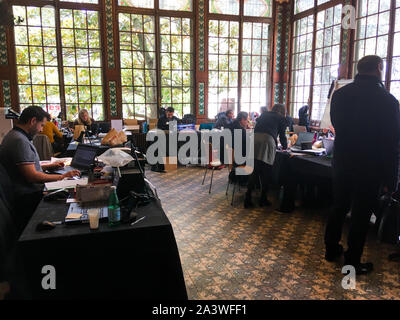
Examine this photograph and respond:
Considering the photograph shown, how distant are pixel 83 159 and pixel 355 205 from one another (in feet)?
8.11

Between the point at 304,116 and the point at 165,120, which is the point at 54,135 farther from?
the point at 304,116

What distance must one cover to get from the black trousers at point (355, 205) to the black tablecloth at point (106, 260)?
153cm

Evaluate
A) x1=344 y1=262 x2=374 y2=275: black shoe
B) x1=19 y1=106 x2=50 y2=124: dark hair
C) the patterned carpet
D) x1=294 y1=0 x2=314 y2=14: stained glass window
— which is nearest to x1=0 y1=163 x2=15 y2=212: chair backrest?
x1=19 y1=106 x2=50 y2=124: dark hair

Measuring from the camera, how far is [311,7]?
8.40 meters

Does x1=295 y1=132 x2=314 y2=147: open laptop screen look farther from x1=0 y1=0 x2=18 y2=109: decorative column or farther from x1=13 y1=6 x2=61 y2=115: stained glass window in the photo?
x1=0 y1=0 x2=18 y2=109: decorative column

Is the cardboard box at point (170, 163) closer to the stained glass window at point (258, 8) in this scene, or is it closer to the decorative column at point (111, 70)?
the decorative column at point (111, 70)

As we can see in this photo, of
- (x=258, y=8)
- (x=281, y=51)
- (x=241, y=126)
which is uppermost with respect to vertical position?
(x=258, y=8)

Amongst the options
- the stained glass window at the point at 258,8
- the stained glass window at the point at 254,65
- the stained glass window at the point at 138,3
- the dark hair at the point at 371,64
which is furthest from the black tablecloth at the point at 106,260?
the stained glass window at the point at 258,8

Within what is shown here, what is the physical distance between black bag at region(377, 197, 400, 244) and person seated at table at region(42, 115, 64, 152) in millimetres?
5108

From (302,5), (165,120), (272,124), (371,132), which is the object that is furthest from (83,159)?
(302,5)

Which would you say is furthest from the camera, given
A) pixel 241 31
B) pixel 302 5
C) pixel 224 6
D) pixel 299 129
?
pixel 241 31

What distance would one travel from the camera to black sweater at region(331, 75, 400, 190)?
244 cm

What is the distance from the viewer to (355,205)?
2.60 m

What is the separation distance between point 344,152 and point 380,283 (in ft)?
3.53
